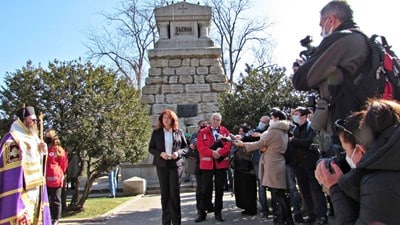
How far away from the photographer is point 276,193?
6949 millimetres

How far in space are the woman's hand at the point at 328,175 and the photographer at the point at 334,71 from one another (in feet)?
1.96

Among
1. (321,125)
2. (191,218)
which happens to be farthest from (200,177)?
(321,125)

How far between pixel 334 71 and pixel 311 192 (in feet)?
13.9

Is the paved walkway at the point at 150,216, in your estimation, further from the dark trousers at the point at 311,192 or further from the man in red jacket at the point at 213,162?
the dark trousers at the point at 311,192

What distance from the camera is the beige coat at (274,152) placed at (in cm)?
681

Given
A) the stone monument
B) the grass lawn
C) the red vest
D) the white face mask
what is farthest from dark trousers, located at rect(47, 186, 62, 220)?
the stone monument

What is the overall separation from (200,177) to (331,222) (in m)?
2.51

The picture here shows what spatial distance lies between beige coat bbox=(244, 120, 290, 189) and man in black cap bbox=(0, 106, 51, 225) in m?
3.01

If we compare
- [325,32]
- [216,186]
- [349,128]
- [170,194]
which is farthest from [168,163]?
[349,128]

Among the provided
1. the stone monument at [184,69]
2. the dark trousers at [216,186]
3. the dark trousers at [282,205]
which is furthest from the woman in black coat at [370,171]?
the stone monument at [184,69]

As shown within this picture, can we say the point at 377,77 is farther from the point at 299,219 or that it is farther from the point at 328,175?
the point at 299,219

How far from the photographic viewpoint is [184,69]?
663 inches

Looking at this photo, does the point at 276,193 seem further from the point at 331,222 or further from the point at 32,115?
the point at 32,115

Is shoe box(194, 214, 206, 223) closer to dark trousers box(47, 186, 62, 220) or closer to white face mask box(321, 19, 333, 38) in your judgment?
dark trousers box(47, 186, 62, 220)
